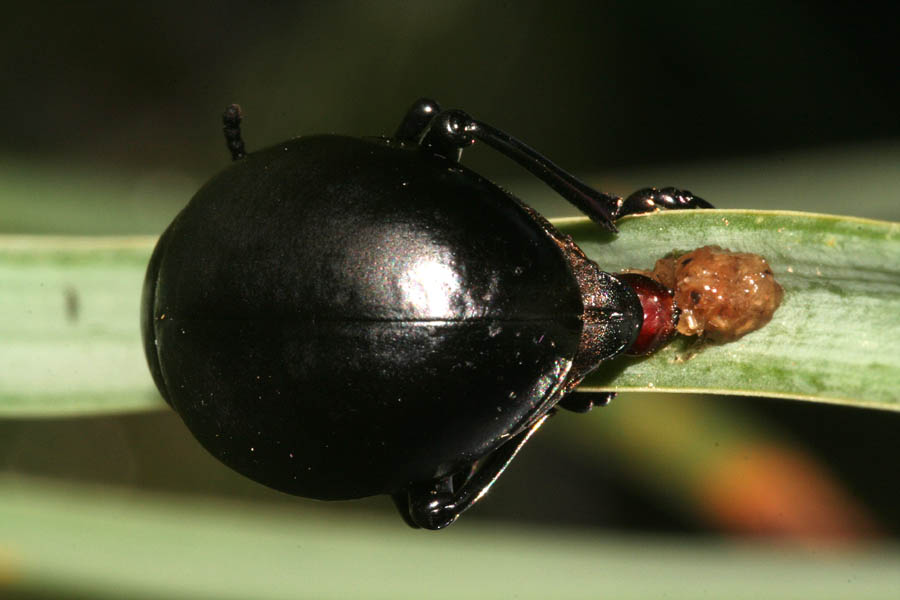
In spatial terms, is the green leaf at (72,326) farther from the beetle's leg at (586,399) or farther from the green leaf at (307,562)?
the beetle's leg at (586,399)

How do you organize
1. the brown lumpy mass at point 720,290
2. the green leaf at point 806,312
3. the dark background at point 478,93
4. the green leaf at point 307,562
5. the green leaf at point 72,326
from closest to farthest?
1. the green leaf at point 806,312
2. the brown lumpy mass at point 720,290
3. the green leaf at point 72,326
4. the green leaf at point 307,562
5. the dark background at point 478,93

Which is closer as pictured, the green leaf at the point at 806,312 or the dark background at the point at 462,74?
the green leaf at the point at 806,312

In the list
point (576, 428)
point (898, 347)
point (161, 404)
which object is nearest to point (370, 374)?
point (161, 404)

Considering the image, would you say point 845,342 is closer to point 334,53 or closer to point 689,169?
point 689,169

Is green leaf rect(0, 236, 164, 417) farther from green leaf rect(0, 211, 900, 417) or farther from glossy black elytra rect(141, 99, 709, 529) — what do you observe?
glossy black elytra rect(141, 99, 709, 529)

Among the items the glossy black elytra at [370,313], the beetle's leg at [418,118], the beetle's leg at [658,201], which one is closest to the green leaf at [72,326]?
the glossy black elytra at [370,313]

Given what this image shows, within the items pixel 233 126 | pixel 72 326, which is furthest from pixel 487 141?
pixel 72 326
